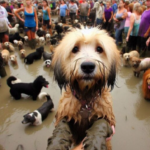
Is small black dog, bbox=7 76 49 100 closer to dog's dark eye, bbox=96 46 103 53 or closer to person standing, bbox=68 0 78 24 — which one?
dog's dark eye, bbox=96 46 103 53

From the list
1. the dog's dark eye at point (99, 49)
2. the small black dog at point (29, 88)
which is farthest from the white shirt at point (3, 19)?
the dog's dark eye at point (99, 49)

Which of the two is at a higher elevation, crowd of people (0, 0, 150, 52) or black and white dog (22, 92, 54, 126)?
crowd of people (0, 0, 150, 52)

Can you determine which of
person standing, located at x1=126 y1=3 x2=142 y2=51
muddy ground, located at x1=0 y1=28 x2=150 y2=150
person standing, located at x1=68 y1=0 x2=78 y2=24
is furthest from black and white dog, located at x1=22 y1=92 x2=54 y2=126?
person standing, located at x1=68 y1=0 x2=78 y2=24

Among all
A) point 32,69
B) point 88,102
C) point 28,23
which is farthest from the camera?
point 28,23

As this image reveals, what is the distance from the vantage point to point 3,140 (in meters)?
2.67

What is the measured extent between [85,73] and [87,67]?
0.21ft

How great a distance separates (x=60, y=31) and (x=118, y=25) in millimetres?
3470

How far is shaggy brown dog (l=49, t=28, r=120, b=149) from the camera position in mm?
1428

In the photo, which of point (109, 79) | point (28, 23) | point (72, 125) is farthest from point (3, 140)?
point (28, 23)

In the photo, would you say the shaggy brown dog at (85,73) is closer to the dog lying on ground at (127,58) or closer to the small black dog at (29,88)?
the small black dog at (29,88)

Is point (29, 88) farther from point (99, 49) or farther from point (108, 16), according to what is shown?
point (108, 16)

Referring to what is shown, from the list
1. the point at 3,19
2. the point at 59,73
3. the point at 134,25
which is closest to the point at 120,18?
the point at 134,25

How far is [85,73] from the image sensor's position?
1.39 m

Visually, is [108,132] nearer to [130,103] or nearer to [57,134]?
[57,134]
